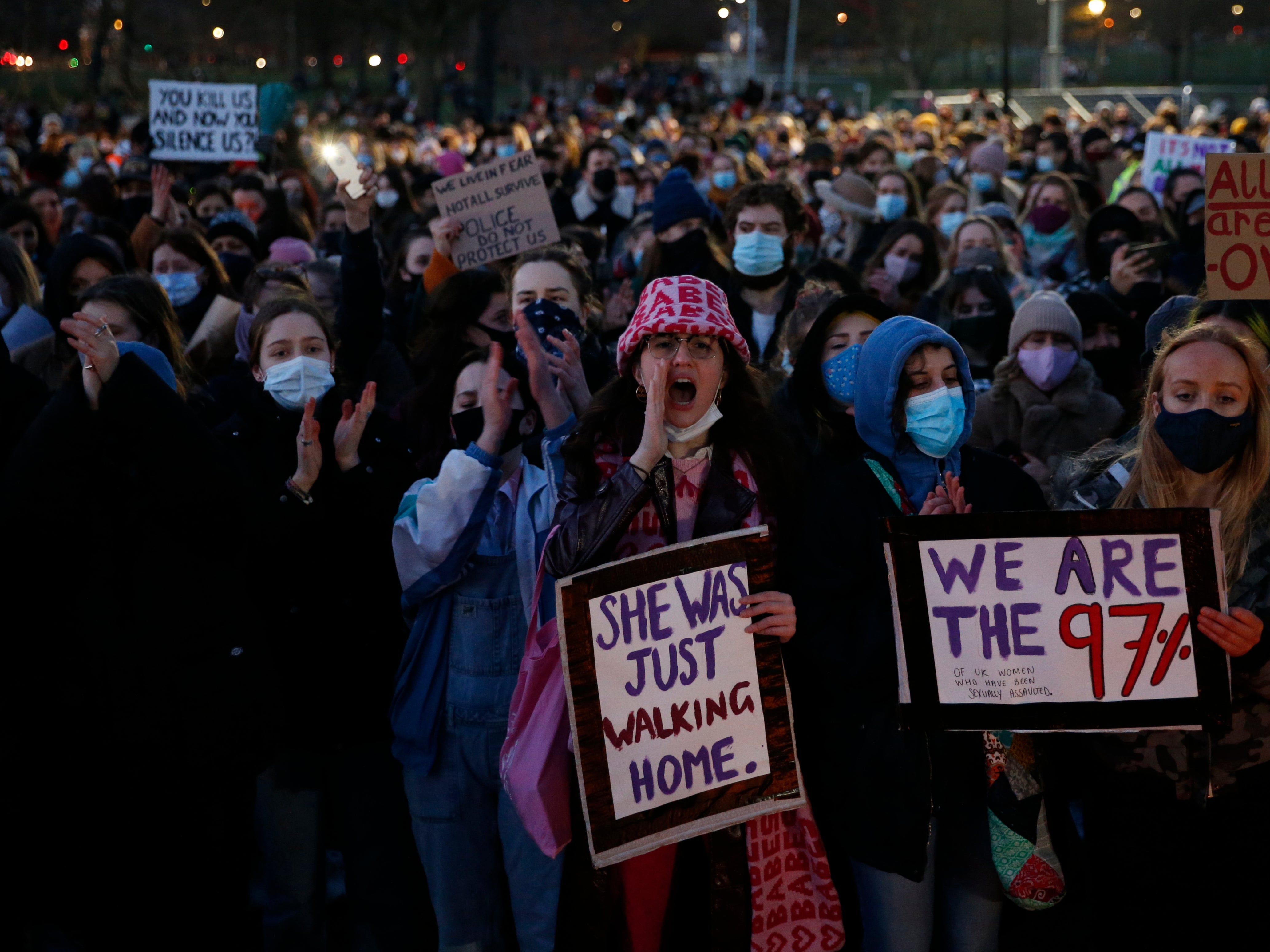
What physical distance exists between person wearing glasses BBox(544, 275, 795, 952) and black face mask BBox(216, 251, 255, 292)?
4580mm

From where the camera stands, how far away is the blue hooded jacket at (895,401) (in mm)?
3465

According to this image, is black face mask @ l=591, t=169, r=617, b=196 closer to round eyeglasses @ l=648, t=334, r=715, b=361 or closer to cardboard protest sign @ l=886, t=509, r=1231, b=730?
round eyeglasses @ l=648, t=334, r=715, b=361

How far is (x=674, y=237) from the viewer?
6.79 metres

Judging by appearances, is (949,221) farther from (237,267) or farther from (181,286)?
(181,286)

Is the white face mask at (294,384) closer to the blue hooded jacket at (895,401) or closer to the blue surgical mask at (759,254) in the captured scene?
the blue hooded jacket at (895,401)

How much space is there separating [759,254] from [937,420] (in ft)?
9.11

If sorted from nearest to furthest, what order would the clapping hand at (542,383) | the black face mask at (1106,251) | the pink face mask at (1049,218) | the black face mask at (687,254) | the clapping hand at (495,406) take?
the clapping hand at (495,406), the clapping hand at (542,383), the black face mask at (687,254), the black face mask at (1106,251), the pink face mask at (1049,218)

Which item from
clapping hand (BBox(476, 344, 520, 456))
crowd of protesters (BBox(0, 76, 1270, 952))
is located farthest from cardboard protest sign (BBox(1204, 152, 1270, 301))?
clapping hand (BBox(476, 344, 520, 456))

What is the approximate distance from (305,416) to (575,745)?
134 centimetres

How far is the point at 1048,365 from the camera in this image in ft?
17.2

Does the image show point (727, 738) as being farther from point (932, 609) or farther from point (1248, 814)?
point (1248, 814)

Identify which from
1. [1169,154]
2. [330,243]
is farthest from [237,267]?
[1169,154]

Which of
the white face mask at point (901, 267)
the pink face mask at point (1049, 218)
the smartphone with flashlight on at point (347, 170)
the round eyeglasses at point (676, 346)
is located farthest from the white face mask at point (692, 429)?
the pink face mask at point (1049, 218)

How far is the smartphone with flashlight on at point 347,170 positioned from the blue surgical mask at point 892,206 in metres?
4.33
